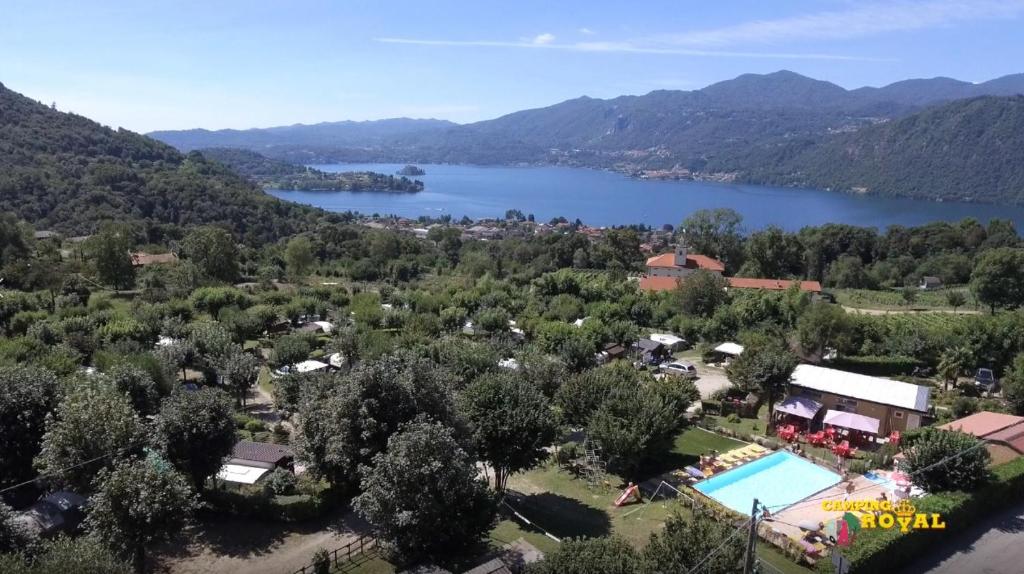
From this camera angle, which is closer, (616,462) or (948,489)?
(948,489)

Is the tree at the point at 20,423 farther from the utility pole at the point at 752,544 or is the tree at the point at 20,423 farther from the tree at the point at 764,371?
the tree at the point at 764,371

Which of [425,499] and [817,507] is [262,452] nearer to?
[425,499]

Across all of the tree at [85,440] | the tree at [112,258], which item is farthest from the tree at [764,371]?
the tree at [112,258]

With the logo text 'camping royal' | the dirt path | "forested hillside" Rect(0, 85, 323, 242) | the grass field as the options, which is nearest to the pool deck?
the logo text 'camping royal'

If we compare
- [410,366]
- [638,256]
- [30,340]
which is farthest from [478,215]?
[410,366]

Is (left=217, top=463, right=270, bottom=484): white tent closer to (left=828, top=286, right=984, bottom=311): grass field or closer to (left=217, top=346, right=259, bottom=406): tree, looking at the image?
(left=217, top=346, right=259, bottom=406): tree

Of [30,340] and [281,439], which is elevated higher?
[30,340]

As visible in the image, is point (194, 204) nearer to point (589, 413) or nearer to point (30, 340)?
point (30, 340)
